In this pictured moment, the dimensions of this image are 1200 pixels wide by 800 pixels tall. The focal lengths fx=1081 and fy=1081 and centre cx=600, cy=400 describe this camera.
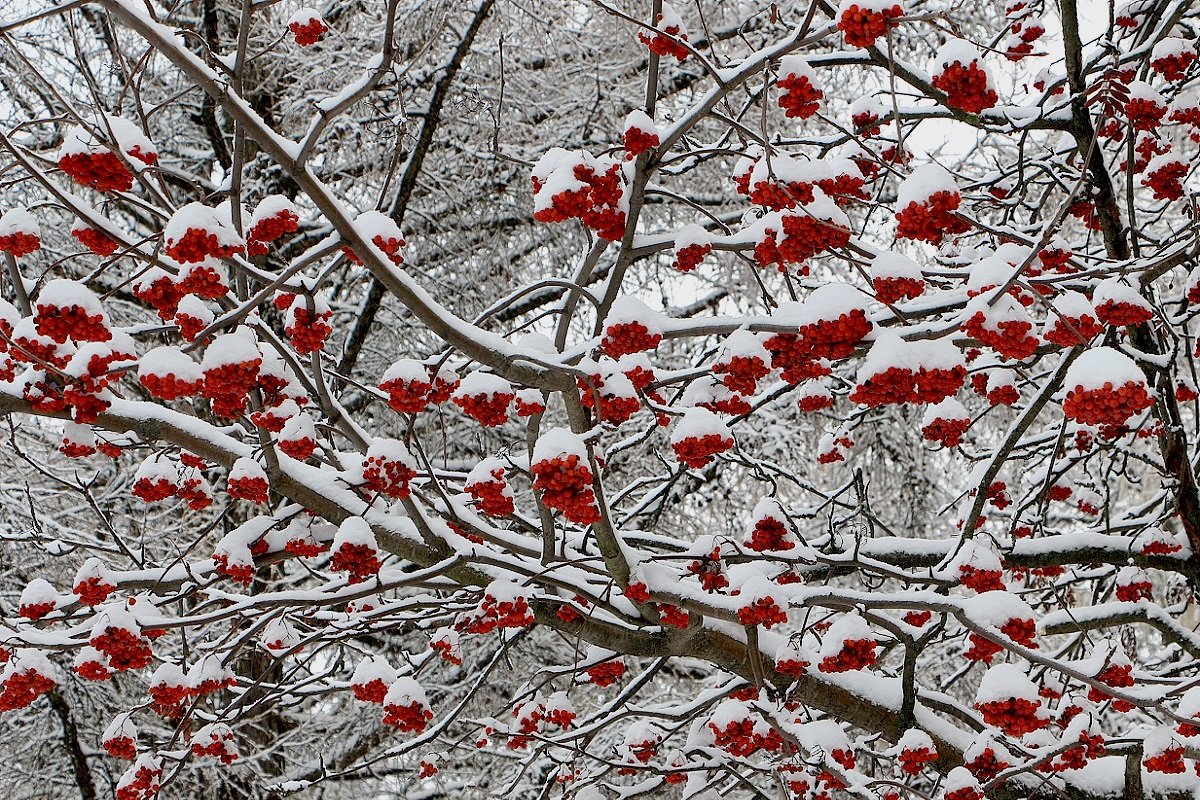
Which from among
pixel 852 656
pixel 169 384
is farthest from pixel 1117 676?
pixel 169 384

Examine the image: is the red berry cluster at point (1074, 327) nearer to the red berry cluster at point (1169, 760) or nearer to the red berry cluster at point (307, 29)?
the red berry cluster at point (1169, 760)

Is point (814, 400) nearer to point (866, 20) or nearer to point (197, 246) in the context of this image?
point (866, 20)

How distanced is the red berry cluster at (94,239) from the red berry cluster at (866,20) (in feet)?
7.20

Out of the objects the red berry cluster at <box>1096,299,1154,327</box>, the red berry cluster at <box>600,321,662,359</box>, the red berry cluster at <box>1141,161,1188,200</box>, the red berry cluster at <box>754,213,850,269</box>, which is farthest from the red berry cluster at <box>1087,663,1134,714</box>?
the red berry cluster at <box>600,321,662,359</box>

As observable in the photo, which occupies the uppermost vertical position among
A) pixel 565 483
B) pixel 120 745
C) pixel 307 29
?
pixel 307 29

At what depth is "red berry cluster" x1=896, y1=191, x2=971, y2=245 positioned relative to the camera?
2.84 metres

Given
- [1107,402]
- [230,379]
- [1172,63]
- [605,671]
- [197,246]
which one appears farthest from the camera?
[605,671]

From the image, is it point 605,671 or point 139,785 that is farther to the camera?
point 605,671

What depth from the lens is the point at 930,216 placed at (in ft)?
9.49

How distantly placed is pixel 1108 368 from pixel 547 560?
1.92 meters

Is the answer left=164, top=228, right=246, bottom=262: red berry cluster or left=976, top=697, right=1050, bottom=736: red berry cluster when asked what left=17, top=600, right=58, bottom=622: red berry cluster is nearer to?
left=164, top=228, right=246, bottom=262: red berry cluster

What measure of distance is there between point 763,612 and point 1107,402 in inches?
52.1

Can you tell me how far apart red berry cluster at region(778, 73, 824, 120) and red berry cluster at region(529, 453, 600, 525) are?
138 centimetres

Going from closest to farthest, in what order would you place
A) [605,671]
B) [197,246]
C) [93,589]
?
[197,246]
[93,589]
[605,671]
